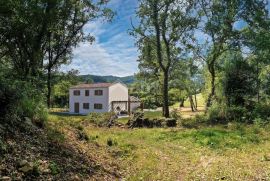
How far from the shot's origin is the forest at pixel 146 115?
34.7ft

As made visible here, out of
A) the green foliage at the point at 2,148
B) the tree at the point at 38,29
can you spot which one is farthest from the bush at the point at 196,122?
the green foliage at the point at 2,148

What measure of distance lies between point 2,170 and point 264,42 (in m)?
26.8

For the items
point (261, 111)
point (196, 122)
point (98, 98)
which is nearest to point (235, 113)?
point (261, 111)

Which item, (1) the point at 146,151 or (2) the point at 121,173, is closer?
(2) the point at 121,173

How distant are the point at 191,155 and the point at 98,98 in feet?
170

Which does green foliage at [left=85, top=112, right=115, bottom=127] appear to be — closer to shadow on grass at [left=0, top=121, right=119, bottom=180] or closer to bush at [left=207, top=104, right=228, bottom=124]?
bush at [left=207, top=104, right=228, bottom=124]

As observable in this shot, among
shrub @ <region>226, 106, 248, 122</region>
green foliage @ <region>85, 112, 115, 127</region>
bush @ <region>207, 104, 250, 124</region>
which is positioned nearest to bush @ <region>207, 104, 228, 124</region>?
bush @ <region>207, 104, 250, 124</region>

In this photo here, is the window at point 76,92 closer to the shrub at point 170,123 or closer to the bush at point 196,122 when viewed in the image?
the bush at point 196,122

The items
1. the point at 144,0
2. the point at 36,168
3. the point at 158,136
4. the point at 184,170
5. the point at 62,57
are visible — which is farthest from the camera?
the point at 62,57

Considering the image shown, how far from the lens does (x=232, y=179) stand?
10742mm

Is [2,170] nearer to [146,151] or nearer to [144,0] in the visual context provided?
[146,151]

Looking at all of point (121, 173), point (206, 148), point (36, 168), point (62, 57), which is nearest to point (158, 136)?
point (206, 148)

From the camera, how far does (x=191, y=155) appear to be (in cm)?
1453

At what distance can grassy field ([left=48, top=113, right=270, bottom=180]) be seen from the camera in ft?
37.3
